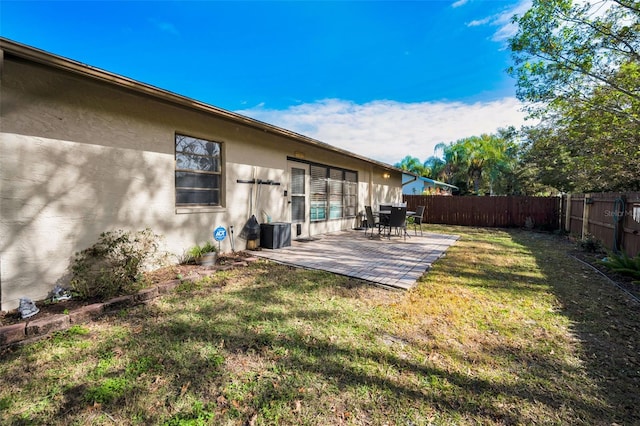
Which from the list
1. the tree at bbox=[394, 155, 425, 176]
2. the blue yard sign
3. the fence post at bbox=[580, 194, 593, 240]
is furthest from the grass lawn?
the tree at bbox=[394, 155, 425, 176]

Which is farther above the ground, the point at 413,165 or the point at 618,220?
the point at 413,165

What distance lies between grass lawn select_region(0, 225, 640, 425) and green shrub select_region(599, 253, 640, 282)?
1.23 meters

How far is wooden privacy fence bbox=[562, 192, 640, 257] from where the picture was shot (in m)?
5.29

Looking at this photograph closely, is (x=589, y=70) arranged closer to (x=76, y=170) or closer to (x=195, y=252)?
(x=195, y=252)

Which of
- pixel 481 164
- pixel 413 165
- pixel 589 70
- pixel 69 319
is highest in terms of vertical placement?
pixel 413 165

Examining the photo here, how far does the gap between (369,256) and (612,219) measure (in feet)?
18.3

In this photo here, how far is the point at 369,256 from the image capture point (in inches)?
234

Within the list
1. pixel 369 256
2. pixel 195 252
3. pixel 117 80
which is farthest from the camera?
pixel 369 256

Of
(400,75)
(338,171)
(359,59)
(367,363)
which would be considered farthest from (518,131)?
(367,363)

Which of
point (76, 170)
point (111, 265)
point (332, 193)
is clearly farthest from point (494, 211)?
point (76, 170)

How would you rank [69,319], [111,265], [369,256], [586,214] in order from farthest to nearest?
1. [586,214]
2. [369,256]
3. [111,265]
4. [69,319]

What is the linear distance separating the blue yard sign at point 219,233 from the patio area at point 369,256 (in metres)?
0.86

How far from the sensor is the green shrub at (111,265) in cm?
328

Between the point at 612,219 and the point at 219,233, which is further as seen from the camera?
the point at 612,219
